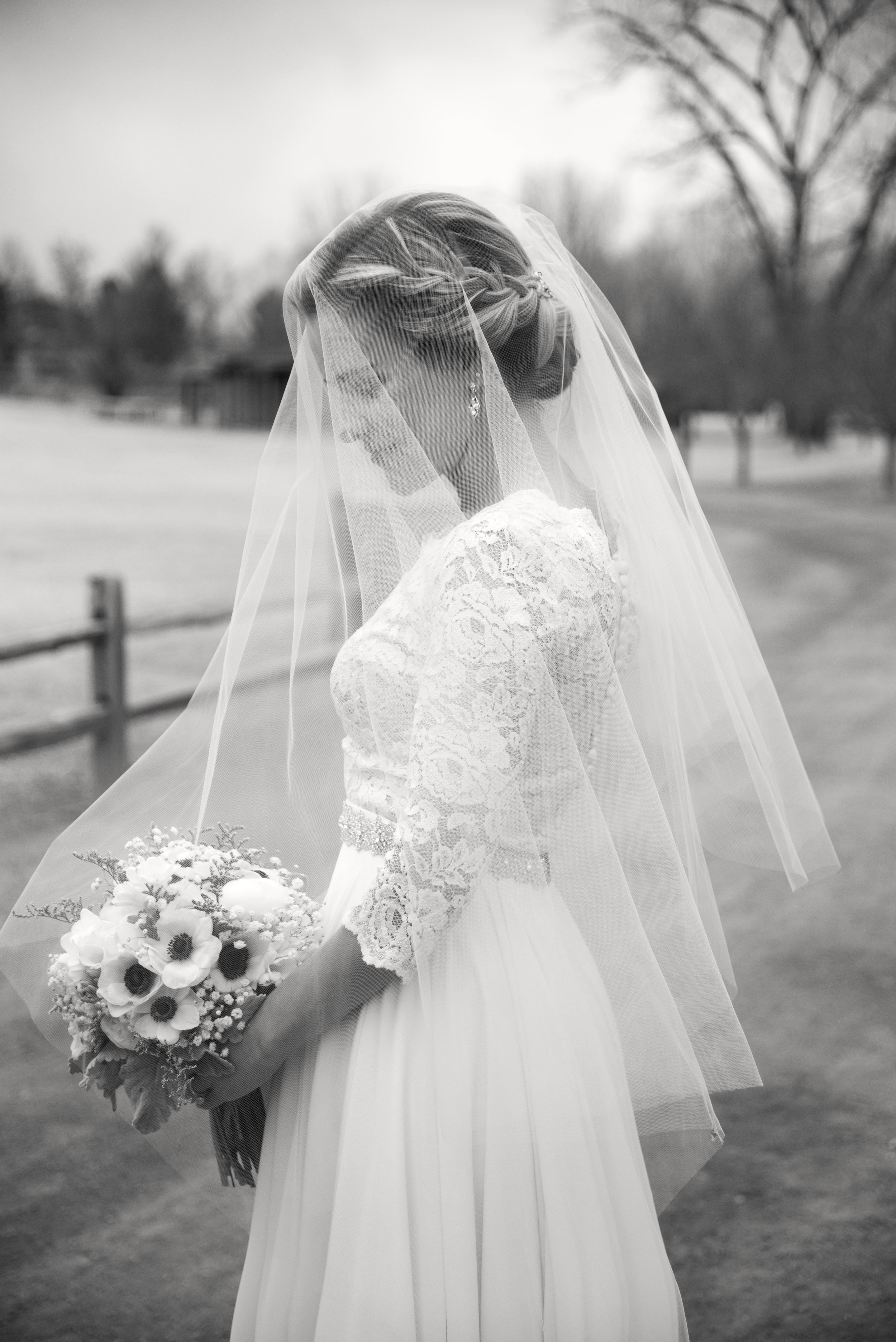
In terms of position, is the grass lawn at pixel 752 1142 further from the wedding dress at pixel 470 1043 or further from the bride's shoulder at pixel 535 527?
the bride's shoulder at pixel 535 527

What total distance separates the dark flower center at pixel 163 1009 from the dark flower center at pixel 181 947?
61mm

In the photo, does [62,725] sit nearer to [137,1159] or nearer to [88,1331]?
[137,1159]

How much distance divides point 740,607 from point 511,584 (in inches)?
30.6

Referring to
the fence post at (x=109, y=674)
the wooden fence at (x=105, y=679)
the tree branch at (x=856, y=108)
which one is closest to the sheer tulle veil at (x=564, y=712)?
the wooden fence at (x=105, y=679)

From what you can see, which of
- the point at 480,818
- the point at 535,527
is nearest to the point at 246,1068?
the point at 480,818

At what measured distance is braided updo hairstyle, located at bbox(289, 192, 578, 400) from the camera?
1762 millimetres

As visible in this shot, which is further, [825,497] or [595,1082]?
[825,497]

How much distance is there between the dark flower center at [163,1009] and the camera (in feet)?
5.65

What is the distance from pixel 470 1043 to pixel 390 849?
33 centimetres

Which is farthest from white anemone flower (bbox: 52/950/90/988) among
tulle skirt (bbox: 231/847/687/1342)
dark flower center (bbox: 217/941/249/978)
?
tulle skirt (bbox: 231/847/687/1342)

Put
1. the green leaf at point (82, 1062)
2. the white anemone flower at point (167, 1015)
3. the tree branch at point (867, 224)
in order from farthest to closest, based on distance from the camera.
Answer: the tree branch at point (867, 224), the green leaf at point (82, 1062), the white anemone flower at point (167, 1015)

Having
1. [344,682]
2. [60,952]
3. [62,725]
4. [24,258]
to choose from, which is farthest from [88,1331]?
[24,258]

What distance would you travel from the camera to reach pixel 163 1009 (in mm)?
1721

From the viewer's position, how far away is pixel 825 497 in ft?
96.1
